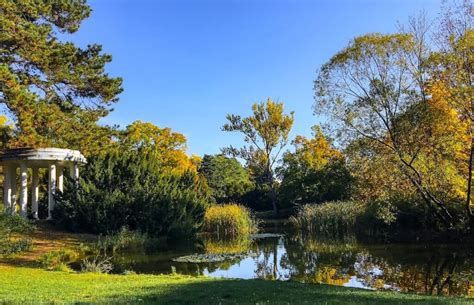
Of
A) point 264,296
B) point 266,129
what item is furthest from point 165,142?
point 264,296

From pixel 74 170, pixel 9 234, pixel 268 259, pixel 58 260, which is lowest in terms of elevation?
pixel 268 259

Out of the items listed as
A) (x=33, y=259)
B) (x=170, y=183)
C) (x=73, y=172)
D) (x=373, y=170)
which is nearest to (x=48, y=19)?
(x=73, y=172)

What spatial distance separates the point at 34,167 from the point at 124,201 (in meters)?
6.33

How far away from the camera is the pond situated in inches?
418

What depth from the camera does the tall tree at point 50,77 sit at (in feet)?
55.3

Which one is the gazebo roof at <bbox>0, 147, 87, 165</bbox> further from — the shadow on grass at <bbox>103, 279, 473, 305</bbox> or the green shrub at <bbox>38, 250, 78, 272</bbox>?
the shadow on grass at <bbox>103, 279, 473, 305</bbox>

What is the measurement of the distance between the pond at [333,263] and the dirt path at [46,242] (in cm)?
225

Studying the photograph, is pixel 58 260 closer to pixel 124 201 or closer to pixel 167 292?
pixel 124 201

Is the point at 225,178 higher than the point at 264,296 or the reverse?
higher

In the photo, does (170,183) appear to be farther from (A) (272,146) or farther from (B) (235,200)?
(B) (235,200)

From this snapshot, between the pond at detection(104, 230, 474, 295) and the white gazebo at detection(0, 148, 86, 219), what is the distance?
263 inches

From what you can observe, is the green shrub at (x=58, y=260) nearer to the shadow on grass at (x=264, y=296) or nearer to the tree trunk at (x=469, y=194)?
the shadow on grass at (x=264, y=296)

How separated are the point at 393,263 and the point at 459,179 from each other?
4.42 metres

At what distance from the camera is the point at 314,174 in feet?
116
